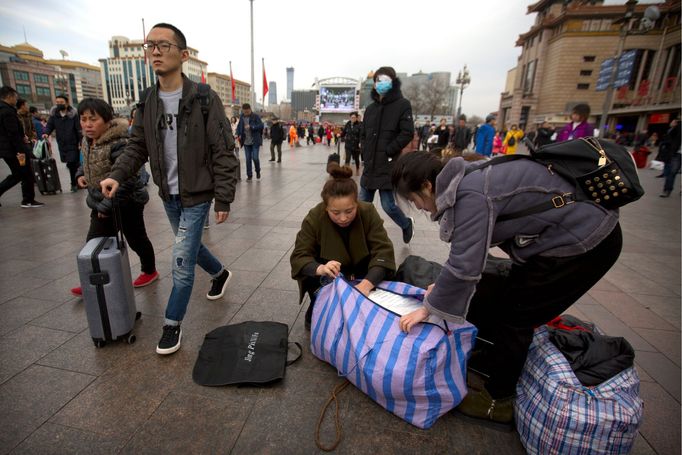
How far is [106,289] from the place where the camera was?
230cm

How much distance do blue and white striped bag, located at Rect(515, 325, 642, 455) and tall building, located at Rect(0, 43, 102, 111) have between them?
86.4 metres

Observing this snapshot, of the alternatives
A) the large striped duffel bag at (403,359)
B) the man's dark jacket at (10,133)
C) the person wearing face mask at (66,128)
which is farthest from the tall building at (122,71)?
the large striped duffel bag at (403,359)

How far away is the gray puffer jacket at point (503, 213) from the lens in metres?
1.50

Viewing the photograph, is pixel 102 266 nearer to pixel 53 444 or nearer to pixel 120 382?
pixel 120 382

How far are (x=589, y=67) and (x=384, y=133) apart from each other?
58329 mm

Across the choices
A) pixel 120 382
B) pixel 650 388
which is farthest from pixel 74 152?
pixel 650 388

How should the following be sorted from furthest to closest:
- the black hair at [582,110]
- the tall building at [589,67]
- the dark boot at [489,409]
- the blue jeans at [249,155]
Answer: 1. the tall building at [589,67]
2. the blue jeans at [249,155]
3. the black hair at [582,110]
4. the dark boot at [489,409]

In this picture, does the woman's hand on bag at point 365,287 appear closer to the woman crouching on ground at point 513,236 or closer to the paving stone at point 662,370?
the woman crouching on ground at point 513,236

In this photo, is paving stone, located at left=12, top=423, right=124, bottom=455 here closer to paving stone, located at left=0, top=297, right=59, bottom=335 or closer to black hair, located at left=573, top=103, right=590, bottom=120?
paving stone, located at left=0, top=297, right=59, bottom=335

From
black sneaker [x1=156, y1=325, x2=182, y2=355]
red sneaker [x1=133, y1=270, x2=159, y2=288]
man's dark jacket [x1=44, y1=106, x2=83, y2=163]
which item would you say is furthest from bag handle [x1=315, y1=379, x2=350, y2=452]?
man's dark jacket [x1=44, y1=106, x2=83, y2=163]

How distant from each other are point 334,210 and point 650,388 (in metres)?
2.24

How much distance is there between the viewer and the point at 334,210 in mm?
2363

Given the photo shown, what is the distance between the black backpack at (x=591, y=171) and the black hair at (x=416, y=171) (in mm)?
158

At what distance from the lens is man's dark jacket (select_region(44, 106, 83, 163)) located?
696 centimetres
